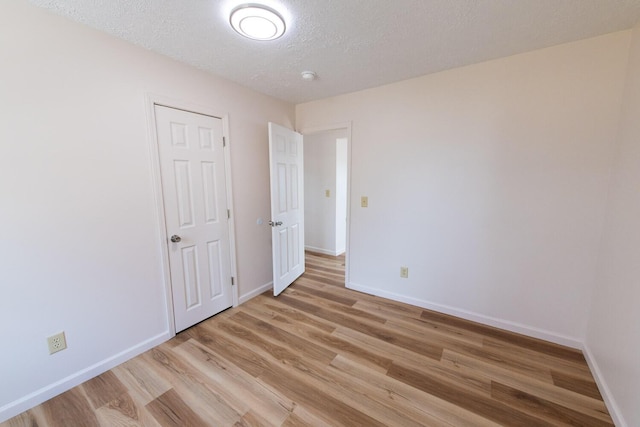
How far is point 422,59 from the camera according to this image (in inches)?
78.4

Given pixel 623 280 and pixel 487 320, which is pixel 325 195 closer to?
pixel 487 320

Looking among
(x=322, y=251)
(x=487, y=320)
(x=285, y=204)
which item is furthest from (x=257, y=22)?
(x=322, y=251)

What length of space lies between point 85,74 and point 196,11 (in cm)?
86

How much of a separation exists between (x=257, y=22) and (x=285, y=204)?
1.79m

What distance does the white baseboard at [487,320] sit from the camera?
1963 mm

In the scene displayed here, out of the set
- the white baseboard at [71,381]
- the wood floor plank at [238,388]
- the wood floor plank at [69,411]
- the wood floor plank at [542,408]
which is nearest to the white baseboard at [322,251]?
the wood floor plank at [238,388]

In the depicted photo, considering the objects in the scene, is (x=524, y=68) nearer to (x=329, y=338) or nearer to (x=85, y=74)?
(x=329, y=338)

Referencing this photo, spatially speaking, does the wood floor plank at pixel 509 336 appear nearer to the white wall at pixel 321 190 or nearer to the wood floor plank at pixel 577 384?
the wood floor plank at pixel 577 384

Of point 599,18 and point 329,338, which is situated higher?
point 599,18

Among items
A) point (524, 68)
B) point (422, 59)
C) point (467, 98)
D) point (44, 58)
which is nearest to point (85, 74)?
point (44, 58)

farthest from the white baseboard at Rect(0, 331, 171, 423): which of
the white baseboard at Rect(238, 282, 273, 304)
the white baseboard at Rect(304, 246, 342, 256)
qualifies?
the white baseboard at Rect(304, 246, 342, 256)

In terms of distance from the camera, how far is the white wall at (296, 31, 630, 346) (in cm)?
177

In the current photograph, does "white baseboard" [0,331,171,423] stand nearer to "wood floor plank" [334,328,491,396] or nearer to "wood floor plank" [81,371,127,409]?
"wood floor plank" [81,371,127,409]

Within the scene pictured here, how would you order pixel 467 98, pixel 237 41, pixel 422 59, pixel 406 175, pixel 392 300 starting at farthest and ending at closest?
pixel 392 300, pixel 406 175, pixel 467 98, pixel 422 59, pixel 237 41
